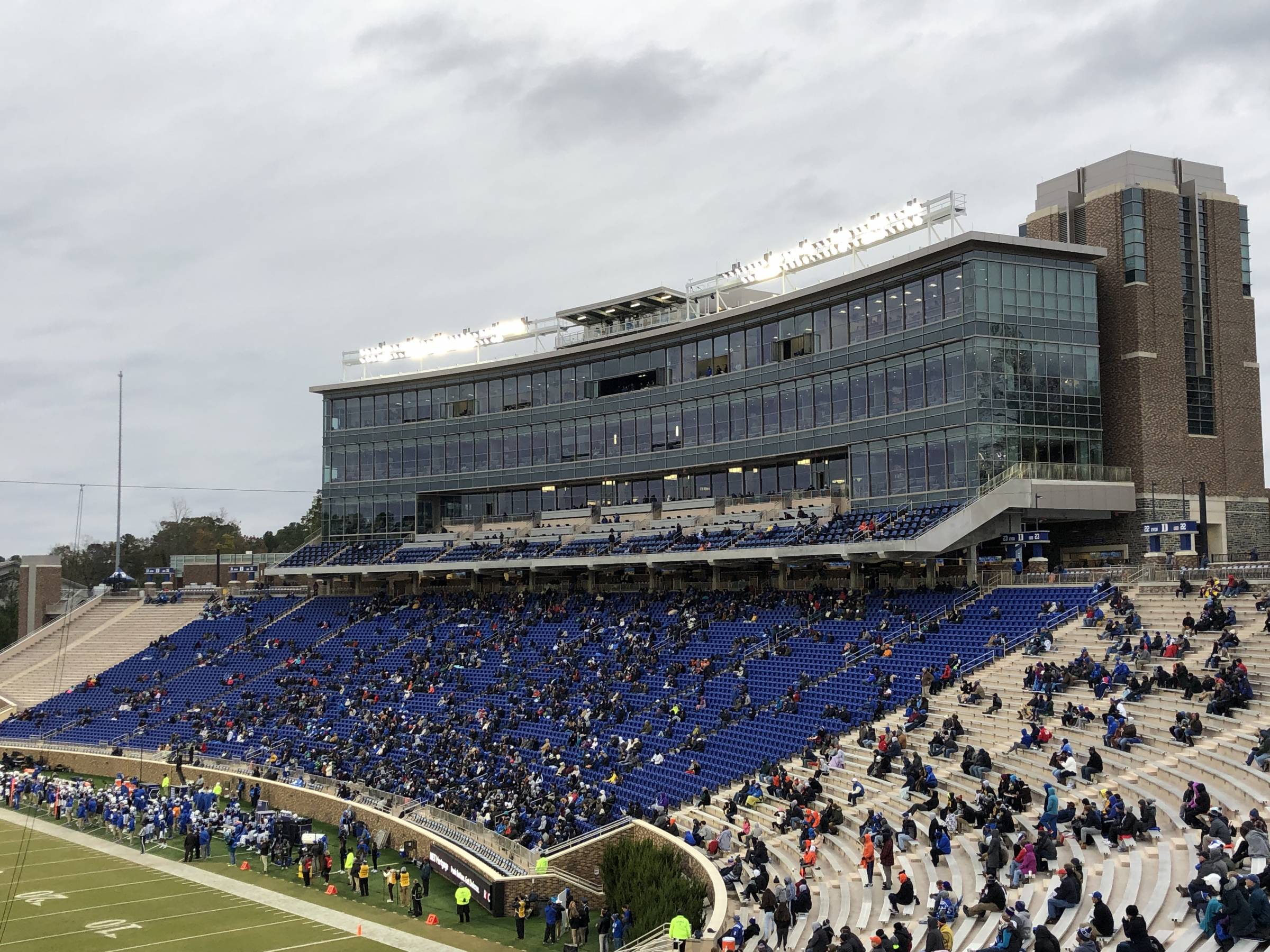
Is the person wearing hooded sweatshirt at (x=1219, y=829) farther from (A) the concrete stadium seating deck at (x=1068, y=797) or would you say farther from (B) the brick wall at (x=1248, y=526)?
(B) the brick wall at (x=1248, y=526)

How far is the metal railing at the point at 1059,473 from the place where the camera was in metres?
43.4

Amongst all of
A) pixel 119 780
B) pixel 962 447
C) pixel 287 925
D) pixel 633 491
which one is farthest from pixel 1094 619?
pixel 119 780

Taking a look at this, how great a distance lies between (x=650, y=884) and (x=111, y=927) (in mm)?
14277

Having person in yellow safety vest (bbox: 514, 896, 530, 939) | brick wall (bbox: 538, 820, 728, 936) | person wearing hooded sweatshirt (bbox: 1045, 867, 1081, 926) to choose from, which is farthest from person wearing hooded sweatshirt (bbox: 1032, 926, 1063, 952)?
person in yellow safety vest (bbox: 514, 896, 530, 939)

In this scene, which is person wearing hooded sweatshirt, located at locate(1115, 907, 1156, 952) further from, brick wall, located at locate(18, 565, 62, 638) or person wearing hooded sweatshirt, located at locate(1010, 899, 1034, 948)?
brick wall, located at locate(18, 565, 62, 638)

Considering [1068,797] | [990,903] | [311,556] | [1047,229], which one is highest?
[1047,229]

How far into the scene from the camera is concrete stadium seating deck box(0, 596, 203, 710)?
217 feet

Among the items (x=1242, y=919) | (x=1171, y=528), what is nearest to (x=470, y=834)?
(x=1242, y=919)

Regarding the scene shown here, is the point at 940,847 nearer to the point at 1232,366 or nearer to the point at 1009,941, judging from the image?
the point at 1009,941

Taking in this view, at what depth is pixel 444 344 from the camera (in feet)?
228

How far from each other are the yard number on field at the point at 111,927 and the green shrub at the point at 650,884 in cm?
1213

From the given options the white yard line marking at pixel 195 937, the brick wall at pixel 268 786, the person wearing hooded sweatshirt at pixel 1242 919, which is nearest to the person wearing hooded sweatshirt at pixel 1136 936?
the person wearing hooded sweatshirt at pixel 1242 919

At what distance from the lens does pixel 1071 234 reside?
47500 mm

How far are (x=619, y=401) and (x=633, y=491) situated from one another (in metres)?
4.87
